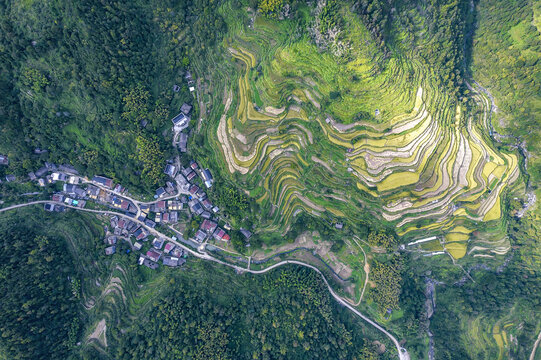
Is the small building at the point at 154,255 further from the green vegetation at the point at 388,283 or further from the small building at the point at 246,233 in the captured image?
the green vegetation at the point at 388,283

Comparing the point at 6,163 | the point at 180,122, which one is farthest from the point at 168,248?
the point at 6,163

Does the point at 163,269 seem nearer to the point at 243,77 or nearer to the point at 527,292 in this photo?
the point at 243,77

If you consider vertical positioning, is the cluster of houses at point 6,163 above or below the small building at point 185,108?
below

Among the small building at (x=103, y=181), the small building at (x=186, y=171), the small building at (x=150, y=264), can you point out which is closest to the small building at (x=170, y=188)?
the small building at (x=186, y=171)

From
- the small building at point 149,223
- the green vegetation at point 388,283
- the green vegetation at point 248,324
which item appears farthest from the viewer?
the small building at point 149,223

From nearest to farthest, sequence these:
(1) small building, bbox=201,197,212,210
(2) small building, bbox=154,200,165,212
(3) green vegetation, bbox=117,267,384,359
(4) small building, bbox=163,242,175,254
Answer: (3) green vegetation, bbox=117,267,384,359 < (4) small building, bbox=163,242,175,254 < (2) small building, bbox=154,200,165,212 < (1) small building, bbox=201,197,212,210

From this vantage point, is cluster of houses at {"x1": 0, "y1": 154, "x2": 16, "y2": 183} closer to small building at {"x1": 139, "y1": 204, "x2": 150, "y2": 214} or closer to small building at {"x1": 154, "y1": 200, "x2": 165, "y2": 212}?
small building at {"x1": 139, "y1": 204, "x2": 150, "y2": 214}

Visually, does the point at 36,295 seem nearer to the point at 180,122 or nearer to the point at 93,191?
the point at 93,191

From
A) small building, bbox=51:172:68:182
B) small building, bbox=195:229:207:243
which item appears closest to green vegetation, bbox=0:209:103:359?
small building, bbox=51:172:68:182
